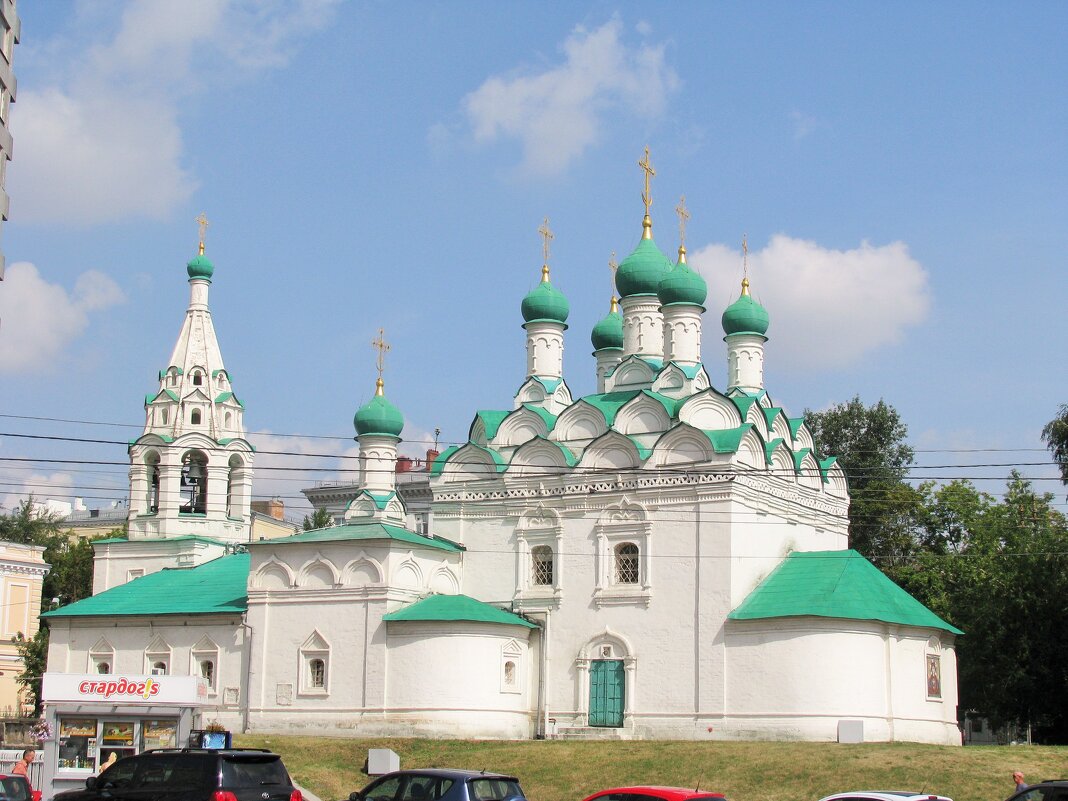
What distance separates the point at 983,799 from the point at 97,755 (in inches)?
455

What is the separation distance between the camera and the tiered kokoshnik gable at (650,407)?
1099 inches

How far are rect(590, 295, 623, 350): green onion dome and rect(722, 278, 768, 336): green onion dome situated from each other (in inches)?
124

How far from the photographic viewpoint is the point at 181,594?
102 ft

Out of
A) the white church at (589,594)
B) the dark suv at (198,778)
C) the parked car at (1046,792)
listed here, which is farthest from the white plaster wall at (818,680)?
the dark suv at (198,778)

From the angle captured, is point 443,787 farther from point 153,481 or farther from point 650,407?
point 153,481

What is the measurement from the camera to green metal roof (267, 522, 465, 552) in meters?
28.1

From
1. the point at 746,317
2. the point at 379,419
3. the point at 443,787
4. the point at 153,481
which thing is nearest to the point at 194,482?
the point at 153,481

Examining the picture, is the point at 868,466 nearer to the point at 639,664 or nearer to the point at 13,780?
→ the point at 639,664

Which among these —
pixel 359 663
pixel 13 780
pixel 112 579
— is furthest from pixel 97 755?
pixel 112 579

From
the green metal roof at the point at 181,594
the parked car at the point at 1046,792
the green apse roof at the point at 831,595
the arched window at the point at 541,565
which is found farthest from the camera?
the green metal roof at the point at 181,594

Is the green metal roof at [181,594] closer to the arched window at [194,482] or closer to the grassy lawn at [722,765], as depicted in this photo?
the arched window at [194,482]

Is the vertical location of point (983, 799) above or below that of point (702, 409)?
below

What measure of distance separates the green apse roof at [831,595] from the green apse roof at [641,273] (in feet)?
21.7

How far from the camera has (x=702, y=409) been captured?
28.1 m
